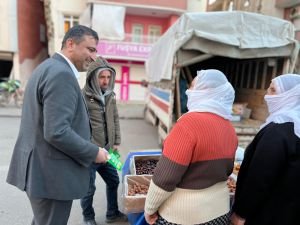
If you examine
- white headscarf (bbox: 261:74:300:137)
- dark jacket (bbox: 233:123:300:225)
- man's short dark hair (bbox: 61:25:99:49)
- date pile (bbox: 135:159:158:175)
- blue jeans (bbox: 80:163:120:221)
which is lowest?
blue jeans (bbox: 80:163:120:221)

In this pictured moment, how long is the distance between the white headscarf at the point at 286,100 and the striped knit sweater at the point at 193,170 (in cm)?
36

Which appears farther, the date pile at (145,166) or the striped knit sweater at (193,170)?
the date pile at (145,166)

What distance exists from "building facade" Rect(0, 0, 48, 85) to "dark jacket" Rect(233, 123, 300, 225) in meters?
18.0

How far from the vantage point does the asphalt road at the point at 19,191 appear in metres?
3.33

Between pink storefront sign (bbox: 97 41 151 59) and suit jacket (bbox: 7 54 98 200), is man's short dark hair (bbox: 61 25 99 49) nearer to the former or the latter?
suit jacket (bbox: 7 54 98 200)

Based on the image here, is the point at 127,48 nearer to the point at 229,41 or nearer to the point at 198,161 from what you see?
the point at 229,41

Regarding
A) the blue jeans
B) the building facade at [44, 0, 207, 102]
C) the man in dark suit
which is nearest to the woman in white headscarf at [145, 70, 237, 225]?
the man in dark suit

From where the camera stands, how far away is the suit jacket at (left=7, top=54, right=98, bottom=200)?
1.64 m

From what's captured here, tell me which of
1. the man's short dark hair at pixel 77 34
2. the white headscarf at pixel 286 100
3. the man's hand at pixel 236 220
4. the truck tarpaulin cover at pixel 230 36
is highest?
the truck tarpaulin cover at pixel 230 36

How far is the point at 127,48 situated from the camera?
58.2ft

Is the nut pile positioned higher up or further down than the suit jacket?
further down

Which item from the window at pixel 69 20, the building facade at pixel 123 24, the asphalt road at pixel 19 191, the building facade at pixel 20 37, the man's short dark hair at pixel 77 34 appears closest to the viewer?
the man's short dark hair at pixel 77 34

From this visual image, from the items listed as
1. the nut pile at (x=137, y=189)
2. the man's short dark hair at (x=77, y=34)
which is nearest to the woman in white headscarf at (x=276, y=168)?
the nut pile at (x=137, y=189)

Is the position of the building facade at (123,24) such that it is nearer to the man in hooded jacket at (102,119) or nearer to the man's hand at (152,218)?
the man in hooded jacket at (102,119)
